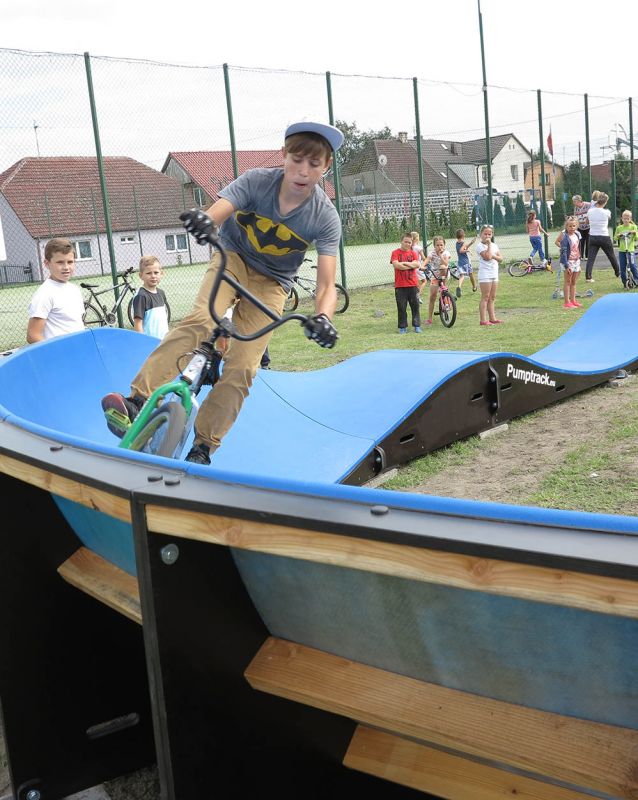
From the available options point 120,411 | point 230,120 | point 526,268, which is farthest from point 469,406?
point 526,268

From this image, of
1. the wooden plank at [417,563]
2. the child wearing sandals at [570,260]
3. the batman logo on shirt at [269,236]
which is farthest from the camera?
the child wearing sandals at [570,260]

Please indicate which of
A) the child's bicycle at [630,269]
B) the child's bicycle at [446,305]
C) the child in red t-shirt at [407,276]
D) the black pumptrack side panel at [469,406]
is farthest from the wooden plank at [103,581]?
the child's bicycle at [630,269]

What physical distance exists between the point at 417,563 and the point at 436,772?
97cm

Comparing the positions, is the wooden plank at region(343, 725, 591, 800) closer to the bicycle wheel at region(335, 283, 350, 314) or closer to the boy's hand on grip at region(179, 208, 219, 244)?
the boy's hand on grip at region(179, 208, 219, 244)

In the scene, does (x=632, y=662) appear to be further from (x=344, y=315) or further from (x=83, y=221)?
(x=83, y=221)

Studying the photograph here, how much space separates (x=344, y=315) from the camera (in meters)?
15.0

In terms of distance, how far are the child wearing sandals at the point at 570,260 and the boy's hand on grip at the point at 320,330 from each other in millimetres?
11563

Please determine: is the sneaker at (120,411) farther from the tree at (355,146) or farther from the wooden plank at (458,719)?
the tree at (355,146)

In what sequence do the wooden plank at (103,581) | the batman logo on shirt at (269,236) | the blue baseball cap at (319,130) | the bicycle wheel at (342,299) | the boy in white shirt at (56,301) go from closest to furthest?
1. the wooden plank at (103,581)
2. the blue baseball cap at (319,130)
3. the batman logo on shirt at (269,236)
4. the boy in white shirt at (56,301)
5. the bicycle wheel at (342,299)

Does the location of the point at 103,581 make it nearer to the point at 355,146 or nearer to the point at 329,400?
the point at 329,400

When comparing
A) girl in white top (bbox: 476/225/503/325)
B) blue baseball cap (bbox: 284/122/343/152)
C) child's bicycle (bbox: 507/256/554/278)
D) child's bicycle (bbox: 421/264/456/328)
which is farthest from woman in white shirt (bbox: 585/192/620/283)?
blue baseball cap (bbox: 284/122/343/152)

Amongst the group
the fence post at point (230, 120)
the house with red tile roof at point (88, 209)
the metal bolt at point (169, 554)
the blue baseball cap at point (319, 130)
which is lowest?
the metal bolt at point (169, 554)

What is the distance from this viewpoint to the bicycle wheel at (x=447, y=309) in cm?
1249

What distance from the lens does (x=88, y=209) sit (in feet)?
56.3
